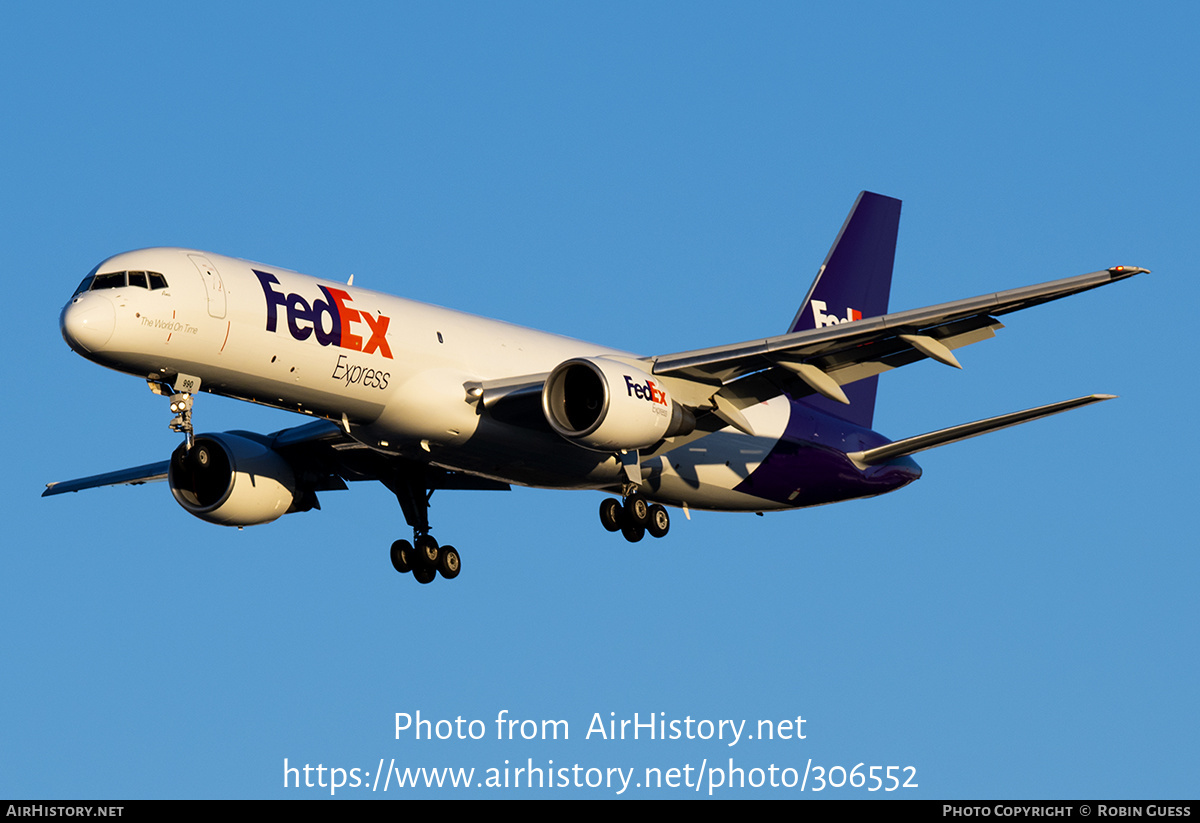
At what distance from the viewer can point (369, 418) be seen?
108 ft

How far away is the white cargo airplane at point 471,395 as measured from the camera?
30.8 metres

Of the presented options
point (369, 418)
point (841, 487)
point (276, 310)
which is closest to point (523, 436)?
point (369, 418)

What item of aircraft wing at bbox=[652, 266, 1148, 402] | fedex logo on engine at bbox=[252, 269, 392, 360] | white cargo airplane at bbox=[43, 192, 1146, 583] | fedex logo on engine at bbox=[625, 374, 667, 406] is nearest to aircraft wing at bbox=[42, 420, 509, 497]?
white cargo airplane at bbox=[43, 192, 1146, 583]

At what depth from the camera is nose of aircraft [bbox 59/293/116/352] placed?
29750 millimetres

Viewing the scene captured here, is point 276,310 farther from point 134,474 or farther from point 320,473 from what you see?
point 134,474

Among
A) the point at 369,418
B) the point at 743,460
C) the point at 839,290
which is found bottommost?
the point at 369,418

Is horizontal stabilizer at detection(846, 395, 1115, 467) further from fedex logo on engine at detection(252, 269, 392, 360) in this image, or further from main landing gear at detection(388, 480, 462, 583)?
fedex logo on engine at detection(252, 269, 392, 360)

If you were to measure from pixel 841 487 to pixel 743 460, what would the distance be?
9.47 ft

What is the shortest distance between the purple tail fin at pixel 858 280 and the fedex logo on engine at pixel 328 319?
1336 centimetres

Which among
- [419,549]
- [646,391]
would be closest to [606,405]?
[646,391]

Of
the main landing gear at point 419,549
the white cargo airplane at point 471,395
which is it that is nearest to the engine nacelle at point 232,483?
the white cargo airplane at point 471,395

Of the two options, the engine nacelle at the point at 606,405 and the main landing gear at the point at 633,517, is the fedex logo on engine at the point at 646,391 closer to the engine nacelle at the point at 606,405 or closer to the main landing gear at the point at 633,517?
the engine nacelle at the point at 606,405
